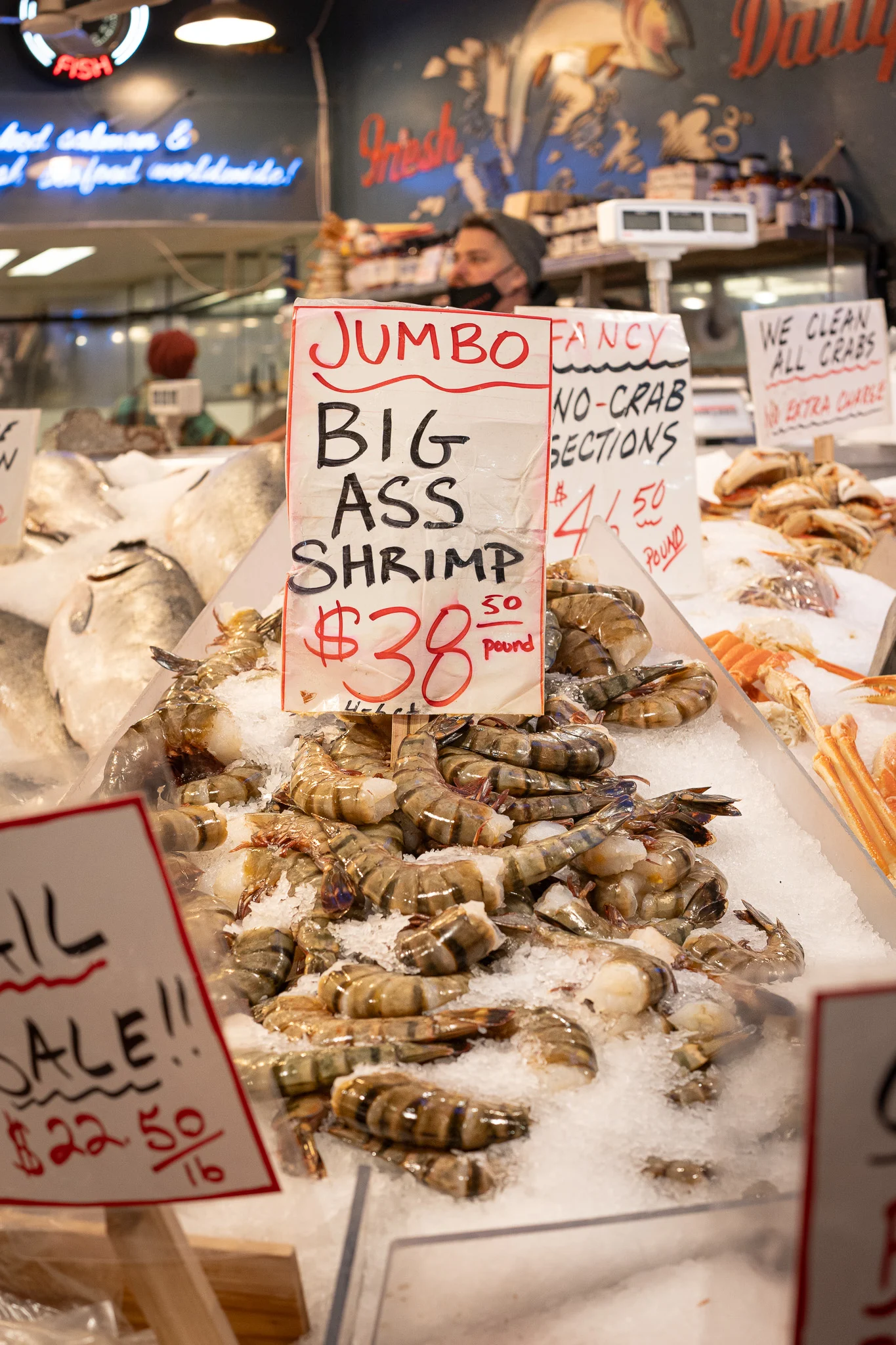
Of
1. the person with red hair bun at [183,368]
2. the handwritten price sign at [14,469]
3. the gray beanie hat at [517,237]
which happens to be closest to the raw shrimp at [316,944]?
the handwritten price sign at [14,469]

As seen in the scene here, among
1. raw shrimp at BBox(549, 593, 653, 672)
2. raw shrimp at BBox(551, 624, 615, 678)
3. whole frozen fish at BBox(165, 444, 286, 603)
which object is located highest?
whole frozen fish at BBox(165, 444, 286, 603)

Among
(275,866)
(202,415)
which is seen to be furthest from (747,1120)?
(202,415)

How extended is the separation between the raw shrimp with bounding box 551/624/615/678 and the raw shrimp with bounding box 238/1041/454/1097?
0.87 m

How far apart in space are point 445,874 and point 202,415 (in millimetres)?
6161

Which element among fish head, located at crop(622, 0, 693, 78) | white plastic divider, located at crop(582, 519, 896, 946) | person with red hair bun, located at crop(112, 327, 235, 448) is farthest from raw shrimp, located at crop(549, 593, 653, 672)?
fish head, located at crop(622, 0, 693, 78)

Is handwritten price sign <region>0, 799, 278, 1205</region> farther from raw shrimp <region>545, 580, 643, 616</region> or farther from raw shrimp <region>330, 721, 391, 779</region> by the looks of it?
raw shrimp <region>545, 580, 643, 616</region>

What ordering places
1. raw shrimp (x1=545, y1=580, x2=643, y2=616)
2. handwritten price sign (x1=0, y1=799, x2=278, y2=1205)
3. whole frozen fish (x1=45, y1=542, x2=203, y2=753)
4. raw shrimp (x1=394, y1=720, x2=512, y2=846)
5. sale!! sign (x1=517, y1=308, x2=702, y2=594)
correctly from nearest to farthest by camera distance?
handwritten price sign (x1=0, y1=799, x2=278, y2=1205) < raw shrimp (x1=394, y1=720, x2=512, y2=846) < raw shrimp (x1=545, y1=580, x2=643, y2=616) < whole frozen fish (x1=45, y1=542, x2=203, y2=753) < sale!! sign (x1=517, y1=308, x2=702, y2=594)

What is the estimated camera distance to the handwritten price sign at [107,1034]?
27.3 inches

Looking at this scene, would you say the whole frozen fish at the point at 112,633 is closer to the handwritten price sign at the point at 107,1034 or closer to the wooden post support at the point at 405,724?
the wooden post support at the point at 405,724

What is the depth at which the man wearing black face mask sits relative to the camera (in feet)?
14.7

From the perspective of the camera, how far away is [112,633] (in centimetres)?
240

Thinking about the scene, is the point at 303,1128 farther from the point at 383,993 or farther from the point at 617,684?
the point at 617,684

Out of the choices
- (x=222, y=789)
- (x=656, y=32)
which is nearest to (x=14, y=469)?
(x=222, y=789)

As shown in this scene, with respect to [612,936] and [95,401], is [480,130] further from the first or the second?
[612,936]
